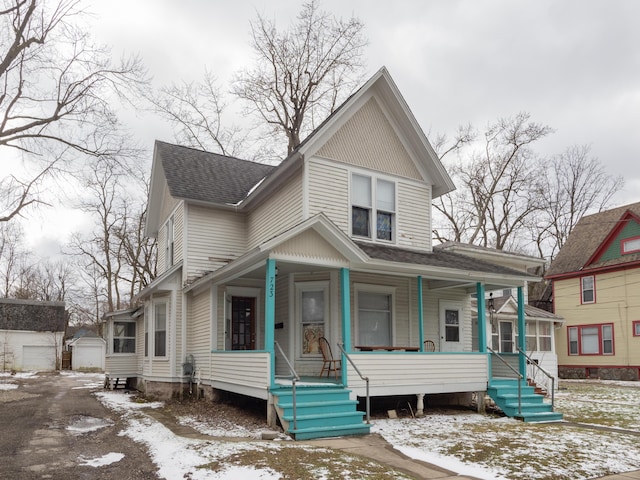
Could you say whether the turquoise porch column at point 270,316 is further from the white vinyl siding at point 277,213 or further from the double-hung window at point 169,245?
the double-hung window at point 169,245

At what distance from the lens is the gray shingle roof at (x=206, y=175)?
15.5 metres

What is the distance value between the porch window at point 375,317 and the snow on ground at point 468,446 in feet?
7.80

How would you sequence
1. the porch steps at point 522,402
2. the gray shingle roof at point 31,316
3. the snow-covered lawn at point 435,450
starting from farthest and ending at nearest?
1. the gray shingle roof at point 31,316
2. the porch steps at point 522,402
3. the snow-covered lawn at point 435,450

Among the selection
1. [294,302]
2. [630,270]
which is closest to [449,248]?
[294,302]

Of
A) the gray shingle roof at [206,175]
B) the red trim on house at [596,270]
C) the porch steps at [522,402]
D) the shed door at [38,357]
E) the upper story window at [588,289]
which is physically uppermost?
the gray shingle roof at [206,175]

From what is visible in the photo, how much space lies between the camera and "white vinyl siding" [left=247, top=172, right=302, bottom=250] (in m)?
13.4

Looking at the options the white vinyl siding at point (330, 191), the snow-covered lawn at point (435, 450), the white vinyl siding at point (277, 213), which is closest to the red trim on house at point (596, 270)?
the snow-covered lawn at point (435, 450)

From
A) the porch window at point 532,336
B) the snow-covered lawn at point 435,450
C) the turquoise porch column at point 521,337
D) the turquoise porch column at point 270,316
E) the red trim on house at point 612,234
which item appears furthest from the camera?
the red trim on house at point 612,234

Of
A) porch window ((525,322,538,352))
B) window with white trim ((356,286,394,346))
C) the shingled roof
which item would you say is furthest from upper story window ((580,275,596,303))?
window with white trim ((356,286,394,346))

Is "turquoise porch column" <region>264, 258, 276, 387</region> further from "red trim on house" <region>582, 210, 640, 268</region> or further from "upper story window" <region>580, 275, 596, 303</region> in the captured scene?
"upper story window" <region>580, 275, 596, 303</region>

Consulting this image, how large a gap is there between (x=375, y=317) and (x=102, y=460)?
25.5 ft

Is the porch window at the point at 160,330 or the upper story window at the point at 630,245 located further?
the upper story window at the point at 630,245

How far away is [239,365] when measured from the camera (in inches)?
454

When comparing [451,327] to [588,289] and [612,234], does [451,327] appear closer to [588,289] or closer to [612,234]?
[612,234]
